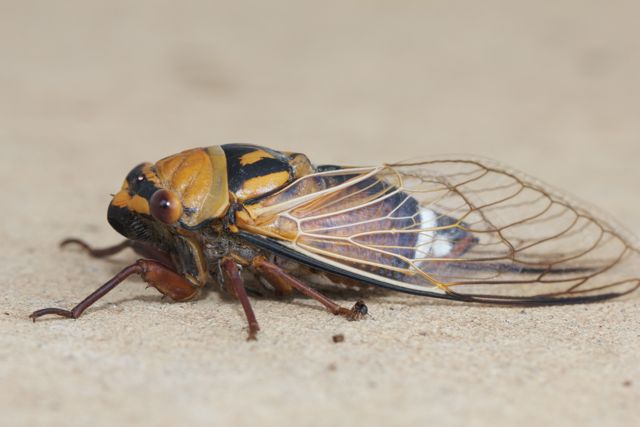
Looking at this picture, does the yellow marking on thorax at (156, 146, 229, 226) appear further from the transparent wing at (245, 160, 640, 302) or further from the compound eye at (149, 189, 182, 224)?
the transparent wing at (245, 160, 640, 302)

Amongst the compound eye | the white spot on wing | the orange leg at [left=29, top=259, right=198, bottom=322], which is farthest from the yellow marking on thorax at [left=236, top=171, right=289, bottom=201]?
the white spot on wing

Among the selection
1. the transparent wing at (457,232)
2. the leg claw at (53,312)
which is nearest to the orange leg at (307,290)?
the transparent wing at (457,232)

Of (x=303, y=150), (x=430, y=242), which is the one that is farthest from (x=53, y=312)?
(x=303, y=150)

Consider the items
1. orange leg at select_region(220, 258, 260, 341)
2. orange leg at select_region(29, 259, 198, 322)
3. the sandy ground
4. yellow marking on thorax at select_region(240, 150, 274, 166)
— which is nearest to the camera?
the sandy ground

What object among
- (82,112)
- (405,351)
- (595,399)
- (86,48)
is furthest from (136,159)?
(595,399)

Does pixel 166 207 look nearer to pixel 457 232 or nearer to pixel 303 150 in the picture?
pixel 457 232

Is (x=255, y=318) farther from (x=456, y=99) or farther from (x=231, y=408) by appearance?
(x=456, y=99)

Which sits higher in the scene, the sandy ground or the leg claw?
the sandy ground
